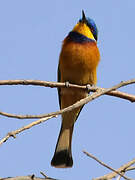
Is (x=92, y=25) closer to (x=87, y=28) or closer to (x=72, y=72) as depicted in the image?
(x=87, y=28)

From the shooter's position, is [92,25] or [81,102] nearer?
[81,102]

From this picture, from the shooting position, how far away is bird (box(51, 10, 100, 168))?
19.8 feet

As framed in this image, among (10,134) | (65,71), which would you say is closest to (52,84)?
(10,134)

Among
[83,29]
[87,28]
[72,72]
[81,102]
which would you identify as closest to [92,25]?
[87,28]

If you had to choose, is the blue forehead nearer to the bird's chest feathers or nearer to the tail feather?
the bird's chest feathers

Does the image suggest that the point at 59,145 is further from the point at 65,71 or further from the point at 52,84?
the point at 52,84

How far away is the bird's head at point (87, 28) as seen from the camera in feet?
22.0

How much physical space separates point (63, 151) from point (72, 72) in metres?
1.38

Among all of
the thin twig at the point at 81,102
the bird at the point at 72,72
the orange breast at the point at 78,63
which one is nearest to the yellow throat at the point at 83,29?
the bird at the point at 72,72

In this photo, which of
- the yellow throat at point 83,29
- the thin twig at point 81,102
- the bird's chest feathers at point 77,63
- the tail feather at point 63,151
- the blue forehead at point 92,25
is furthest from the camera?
the blue forehead at point 92,25

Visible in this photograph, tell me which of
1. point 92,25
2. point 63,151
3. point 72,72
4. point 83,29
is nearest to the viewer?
point 72,72

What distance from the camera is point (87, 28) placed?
690 centimetres

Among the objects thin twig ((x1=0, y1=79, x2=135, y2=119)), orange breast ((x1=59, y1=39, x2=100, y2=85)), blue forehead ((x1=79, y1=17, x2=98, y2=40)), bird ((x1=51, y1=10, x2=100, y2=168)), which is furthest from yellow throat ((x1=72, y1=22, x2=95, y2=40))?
thin twig ((x1=0, y1=79, x2=135, y2=119))

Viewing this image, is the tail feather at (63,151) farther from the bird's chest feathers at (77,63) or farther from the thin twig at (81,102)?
the thin twig at (81,102)
